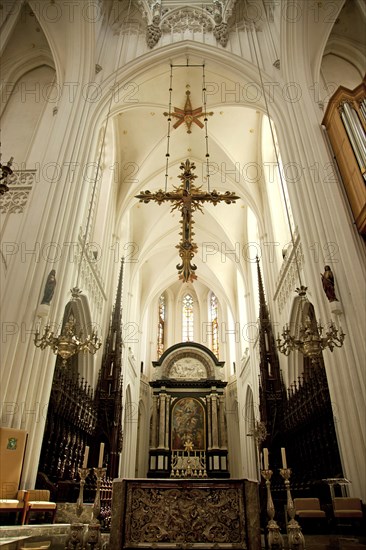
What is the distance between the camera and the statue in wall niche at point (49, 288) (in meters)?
7.16

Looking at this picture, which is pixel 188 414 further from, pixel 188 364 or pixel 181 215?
pixel 181 215

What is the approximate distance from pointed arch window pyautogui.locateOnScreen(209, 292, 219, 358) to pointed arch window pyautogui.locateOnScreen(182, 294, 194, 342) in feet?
3.86

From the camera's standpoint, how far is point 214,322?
74.2 ft

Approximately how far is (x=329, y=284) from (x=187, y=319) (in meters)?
16.6

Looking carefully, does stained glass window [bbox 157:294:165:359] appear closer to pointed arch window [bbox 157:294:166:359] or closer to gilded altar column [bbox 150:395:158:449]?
pointed arch window [bbox 157:294:166:359]

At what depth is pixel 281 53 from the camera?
34.6 feet

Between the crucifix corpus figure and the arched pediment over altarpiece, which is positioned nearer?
the crucifix corpus figure

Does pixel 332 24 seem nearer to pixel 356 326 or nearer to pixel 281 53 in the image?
pixel 281 53

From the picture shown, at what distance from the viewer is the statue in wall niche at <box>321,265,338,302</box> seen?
277 inches

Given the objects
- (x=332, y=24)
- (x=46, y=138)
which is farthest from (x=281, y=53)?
(x=46, y=138)

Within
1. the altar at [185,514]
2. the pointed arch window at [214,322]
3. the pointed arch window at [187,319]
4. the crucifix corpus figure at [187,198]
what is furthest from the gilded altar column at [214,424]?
the altar at [185,514]

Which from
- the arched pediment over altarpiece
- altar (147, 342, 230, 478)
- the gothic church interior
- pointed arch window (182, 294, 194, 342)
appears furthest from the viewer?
pointed arch window (182, 294, 194, 342)

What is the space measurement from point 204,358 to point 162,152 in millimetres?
10481

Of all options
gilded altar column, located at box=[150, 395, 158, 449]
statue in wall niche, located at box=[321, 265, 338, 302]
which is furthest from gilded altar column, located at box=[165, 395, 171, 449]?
statue in wall niche, located at box=[321, 265, 338, 302]
